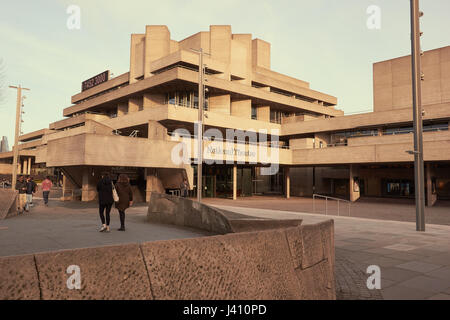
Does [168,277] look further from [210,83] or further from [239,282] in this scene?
[210,83]

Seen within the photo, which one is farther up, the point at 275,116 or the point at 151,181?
the point at 275,116

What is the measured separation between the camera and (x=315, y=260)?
163 inches

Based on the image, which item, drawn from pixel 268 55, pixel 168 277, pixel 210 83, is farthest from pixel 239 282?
pixel 268 55

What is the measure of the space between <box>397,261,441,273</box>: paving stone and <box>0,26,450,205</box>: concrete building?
56.4ft

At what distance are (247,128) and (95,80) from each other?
3256 centimetres

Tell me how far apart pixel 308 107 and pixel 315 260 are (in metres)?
46.7

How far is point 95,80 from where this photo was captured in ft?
183

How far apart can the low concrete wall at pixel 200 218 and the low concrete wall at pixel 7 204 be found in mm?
5449

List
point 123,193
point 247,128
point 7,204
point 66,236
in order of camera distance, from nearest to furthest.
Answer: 1. point 66,236
2. point 123,193
3. point 7,204
4. point 247,128

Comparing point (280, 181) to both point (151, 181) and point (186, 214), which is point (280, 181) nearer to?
point (151, 181)

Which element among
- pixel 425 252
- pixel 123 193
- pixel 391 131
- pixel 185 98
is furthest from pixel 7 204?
→ pixel 391 131

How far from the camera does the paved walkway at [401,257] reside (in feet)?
16.9

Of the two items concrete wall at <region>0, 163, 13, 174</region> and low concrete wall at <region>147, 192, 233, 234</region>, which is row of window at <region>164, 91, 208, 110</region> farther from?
concrete wall at <region>0, 163, 13, 174</region>

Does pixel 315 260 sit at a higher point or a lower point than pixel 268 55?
lower
